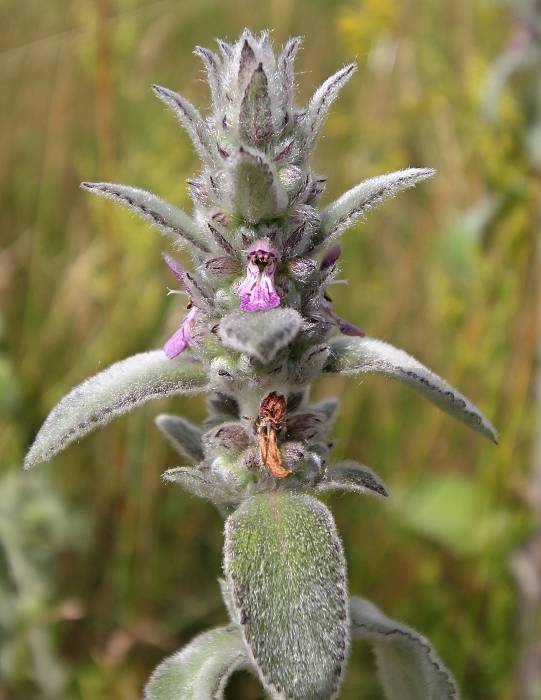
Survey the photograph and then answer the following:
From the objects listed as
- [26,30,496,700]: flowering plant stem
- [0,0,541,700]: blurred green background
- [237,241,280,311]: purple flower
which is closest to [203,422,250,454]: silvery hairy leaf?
[26,30,496,700]: flowering plant stem

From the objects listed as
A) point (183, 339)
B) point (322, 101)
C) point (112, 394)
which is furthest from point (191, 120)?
point (112, 394)

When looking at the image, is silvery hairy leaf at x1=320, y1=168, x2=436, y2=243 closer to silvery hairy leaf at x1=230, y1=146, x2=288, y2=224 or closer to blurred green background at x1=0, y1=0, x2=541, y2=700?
silvery hairy leaf at x1=230, y1=146, x2=288, y2=224

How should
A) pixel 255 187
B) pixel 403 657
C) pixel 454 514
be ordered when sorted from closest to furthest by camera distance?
pixel 255 187 → pixel 403 657 → pixel 454 514

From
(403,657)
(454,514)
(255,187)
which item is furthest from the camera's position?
(454,514)

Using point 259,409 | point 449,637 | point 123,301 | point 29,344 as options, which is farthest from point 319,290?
point 29,344

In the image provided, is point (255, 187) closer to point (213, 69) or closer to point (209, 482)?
point (213, 69)

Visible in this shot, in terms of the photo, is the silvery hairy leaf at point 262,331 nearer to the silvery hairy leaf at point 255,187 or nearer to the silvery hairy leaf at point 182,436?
the silvery hairy leaf at point 255,187

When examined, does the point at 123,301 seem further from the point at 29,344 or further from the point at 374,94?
the point at 374,94
